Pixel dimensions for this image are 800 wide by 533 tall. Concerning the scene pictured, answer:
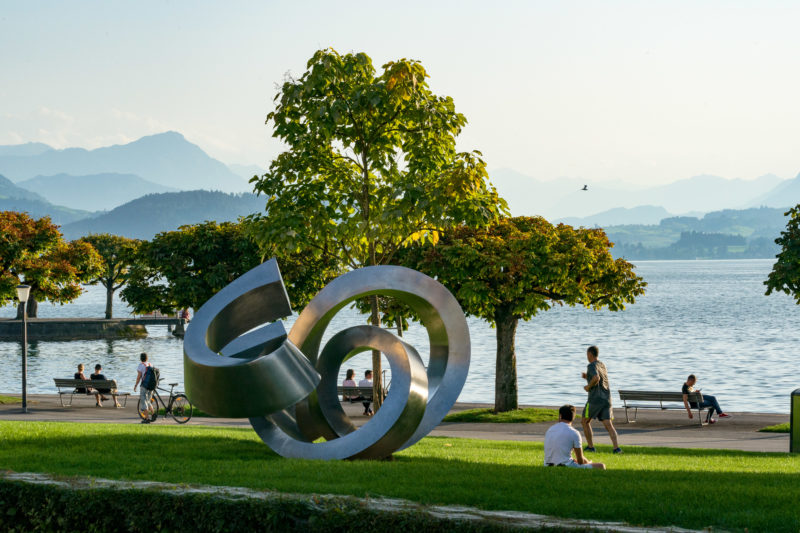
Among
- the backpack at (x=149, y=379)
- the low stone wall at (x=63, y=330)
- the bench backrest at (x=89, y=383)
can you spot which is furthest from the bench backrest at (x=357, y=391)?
the low stone wall at (x=63, y=330)

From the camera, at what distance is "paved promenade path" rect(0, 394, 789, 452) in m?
20.8

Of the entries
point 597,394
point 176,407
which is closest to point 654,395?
point 597,394

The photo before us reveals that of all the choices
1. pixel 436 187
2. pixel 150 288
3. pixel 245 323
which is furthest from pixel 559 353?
pixel 245 323

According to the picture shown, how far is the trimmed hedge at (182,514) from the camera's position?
8.06 m

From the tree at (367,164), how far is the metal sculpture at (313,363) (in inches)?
169

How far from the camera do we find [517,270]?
2556 cm

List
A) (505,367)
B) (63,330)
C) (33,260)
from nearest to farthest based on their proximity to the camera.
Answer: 1. (505,367)
2. (33,260)
3. (63,330)

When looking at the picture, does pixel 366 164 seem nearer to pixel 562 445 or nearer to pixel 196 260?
pixel 562 445

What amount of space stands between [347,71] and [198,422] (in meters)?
13.0

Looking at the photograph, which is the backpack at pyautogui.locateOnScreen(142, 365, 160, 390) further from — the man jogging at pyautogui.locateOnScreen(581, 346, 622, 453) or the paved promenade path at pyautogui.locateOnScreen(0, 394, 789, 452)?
the man jogging at pyautogui.locateOnScreen(581, 346, 622, 453)

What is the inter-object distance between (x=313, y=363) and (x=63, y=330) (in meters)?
73.5

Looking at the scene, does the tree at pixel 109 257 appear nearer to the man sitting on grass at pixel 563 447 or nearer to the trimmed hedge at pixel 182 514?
the man sitting on grass at pixel 563 447

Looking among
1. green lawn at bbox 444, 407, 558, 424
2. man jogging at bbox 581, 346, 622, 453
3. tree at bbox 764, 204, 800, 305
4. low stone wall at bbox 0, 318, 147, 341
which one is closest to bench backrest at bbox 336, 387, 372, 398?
green lawn at bbox 444, 407, 558, 424

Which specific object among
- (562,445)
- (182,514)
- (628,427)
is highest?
(562,445)
